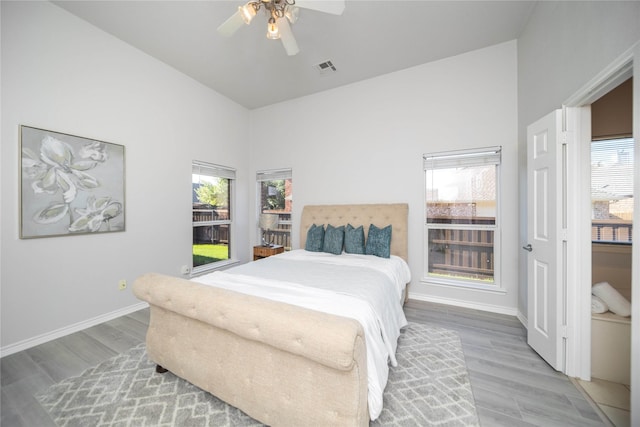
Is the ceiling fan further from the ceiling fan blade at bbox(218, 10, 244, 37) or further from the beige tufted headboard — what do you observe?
the beige tufted headboard

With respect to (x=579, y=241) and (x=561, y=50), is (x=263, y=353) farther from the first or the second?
(x=561, y=50)

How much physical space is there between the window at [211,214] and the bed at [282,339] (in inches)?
80.8

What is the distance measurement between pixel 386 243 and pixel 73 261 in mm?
3516

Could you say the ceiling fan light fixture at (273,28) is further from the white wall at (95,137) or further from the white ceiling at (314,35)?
the white wall at (95,137)

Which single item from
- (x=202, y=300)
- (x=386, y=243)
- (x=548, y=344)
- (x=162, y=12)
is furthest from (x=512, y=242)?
(x=162, y=12)

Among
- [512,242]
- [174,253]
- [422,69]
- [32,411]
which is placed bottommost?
[32,411]

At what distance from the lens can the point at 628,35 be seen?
1.22 meters

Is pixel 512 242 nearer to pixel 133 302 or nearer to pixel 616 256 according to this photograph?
pixel 616 256

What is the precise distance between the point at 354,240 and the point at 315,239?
61 centimetres

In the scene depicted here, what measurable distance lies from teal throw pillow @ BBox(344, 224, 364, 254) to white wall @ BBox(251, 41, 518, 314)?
0.58m

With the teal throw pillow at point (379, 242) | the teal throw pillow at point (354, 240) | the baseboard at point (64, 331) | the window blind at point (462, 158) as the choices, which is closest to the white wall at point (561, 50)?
the window blind at point (462, 158)

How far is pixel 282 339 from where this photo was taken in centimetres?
112

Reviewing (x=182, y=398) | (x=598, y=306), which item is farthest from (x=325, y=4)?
(x=598, y=306)

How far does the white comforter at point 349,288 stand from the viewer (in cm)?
139
